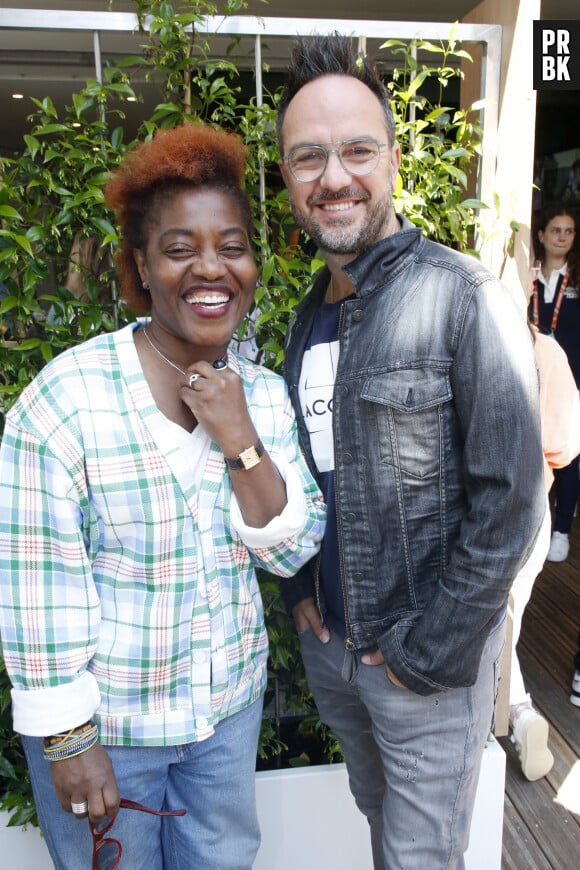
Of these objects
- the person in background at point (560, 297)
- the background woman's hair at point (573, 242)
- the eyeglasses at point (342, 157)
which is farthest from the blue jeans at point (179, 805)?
the background woman's hair at point (573, 242)

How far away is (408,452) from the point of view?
4.21 ft

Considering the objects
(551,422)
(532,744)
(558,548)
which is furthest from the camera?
(558,548)

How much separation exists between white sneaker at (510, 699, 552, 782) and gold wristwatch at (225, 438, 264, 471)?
1700mm

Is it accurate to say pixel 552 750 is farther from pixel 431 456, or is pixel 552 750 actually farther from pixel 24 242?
pixel 24 242

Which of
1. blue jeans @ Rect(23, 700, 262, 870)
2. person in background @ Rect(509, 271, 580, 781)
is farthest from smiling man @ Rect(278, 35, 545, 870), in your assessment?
person in background @ Rect(509, 271, 580, 781)

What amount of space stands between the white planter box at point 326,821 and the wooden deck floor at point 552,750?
189 millimetres

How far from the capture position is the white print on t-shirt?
56.8 inches

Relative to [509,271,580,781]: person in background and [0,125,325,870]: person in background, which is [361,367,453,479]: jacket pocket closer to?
[0,125,325,870]: person in background

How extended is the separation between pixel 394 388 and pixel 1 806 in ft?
5.12

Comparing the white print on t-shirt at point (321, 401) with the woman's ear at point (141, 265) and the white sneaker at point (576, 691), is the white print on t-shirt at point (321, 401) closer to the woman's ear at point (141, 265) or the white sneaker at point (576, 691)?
the woman's ear at point (141, 265)

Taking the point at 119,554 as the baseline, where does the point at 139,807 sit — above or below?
below

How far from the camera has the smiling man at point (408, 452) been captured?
47.2 inches

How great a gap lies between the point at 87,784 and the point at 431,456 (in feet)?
2.62

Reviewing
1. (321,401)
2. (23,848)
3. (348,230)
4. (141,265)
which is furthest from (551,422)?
(23,848)
